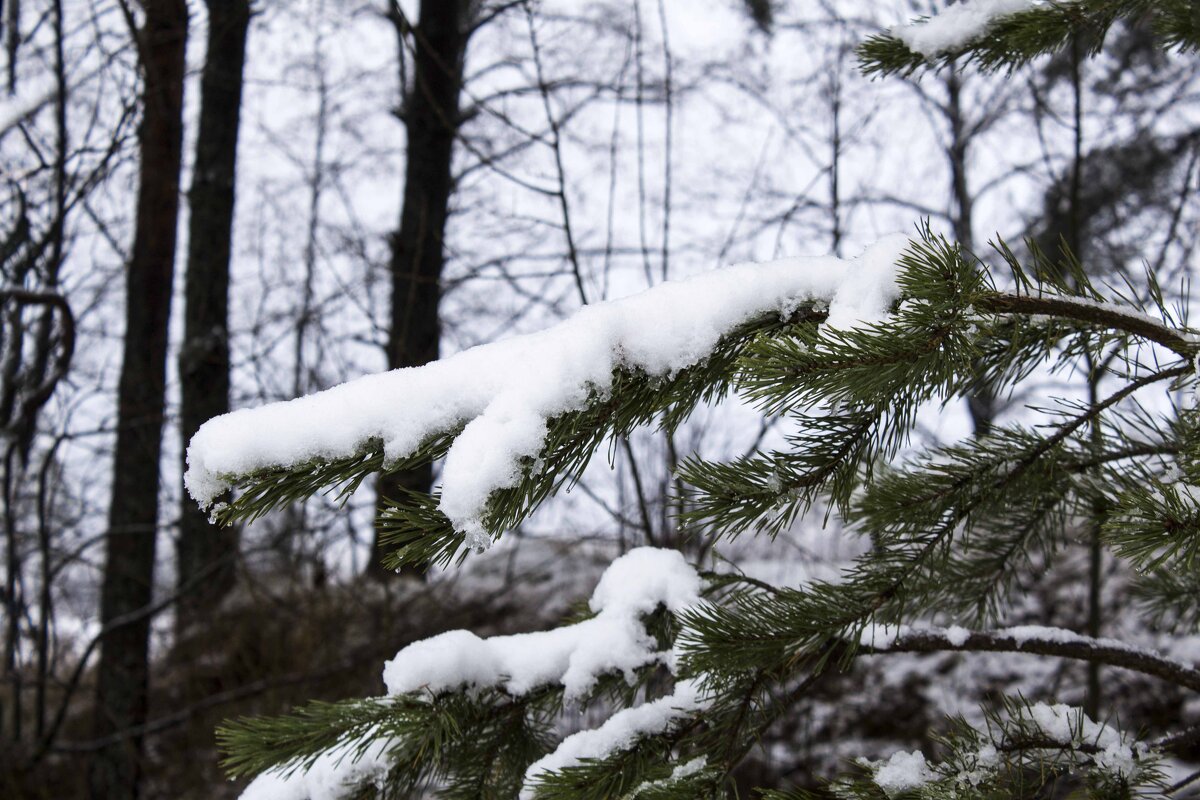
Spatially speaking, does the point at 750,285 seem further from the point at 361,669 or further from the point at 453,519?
the point at 361,669

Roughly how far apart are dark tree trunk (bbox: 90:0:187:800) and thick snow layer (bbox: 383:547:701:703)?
9.76ft

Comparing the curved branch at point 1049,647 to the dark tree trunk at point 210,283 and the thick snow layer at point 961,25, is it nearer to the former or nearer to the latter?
the thick snow layer at point 961,25

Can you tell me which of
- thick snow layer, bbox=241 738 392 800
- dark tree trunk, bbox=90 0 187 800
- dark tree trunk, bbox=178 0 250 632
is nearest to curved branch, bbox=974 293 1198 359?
thick snow layer, bbox=241 738 392 800

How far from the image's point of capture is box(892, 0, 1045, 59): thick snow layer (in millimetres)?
1396

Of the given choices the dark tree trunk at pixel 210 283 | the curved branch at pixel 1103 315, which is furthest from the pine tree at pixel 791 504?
the dark tree trunk at pixel 210 283

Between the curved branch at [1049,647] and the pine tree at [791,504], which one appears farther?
the curved branch at [1049,647]

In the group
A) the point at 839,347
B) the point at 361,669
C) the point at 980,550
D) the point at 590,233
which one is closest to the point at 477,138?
the point at 590,233

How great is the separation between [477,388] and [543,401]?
0.08 meters

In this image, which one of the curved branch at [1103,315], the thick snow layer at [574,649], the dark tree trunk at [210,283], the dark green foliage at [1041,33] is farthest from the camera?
the dark tree trunk at [210,283]

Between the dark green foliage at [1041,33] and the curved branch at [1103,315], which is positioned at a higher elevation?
the dark green foliage at [1041,33]

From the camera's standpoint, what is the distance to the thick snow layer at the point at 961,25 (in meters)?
1.40

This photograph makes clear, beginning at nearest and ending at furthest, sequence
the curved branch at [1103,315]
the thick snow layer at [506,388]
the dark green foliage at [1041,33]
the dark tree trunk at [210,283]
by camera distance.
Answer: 1. the thick snow layer at [506,388]
2. the curved branch at [1103,315]
3. the dark green foliage at [1041,33]
4. the dark tree trunk at [210,283]

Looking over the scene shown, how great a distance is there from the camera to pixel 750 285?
868 millimetres

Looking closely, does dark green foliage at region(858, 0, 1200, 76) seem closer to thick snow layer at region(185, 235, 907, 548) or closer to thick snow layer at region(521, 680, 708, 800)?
thick snow layer at region(185, 235, 907, 548)
